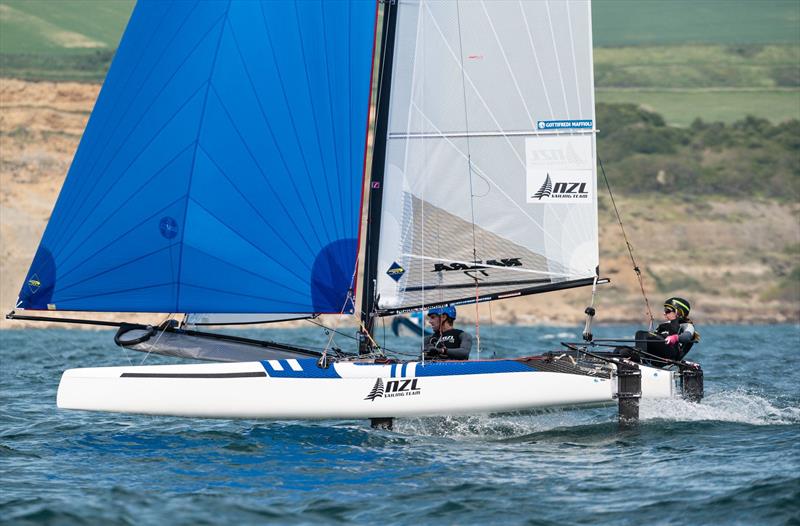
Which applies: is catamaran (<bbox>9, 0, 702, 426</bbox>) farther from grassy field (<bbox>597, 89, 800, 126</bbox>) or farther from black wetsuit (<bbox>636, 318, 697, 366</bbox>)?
grassy field (<bbox>597, 89, 800, 126</bbox>)

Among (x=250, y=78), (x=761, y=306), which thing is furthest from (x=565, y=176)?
(x=761, y=306)

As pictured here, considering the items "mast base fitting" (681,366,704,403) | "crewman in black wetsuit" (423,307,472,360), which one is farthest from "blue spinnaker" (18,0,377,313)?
"mast base fitting" (681,366,704,403)

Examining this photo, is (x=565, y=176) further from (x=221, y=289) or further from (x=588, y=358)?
(x=221, y=289)

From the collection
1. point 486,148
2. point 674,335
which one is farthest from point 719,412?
point 486,148

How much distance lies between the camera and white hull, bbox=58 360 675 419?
40.5 feet

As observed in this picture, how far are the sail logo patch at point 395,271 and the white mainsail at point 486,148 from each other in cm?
2

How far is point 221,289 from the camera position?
12.8 meters

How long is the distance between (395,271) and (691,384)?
3.65m

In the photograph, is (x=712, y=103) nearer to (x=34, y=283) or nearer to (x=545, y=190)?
(x=545, y=190)

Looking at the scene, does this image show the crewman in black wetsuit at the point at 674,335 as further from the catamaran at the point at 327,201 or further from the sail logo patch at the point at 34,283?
the sail logo patch at the point at 34,283

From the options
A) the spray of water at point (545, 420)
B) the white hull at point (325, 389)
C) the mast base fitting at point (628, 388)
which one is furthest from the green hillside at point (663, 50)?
the mast base fitting at point (628, 388)

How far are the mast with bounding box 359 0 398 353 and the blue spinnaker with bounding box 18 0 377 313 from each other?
44 cm

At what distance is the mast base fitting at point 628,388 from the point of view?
1259 cm

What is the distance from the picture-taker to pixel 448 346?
13.2m
